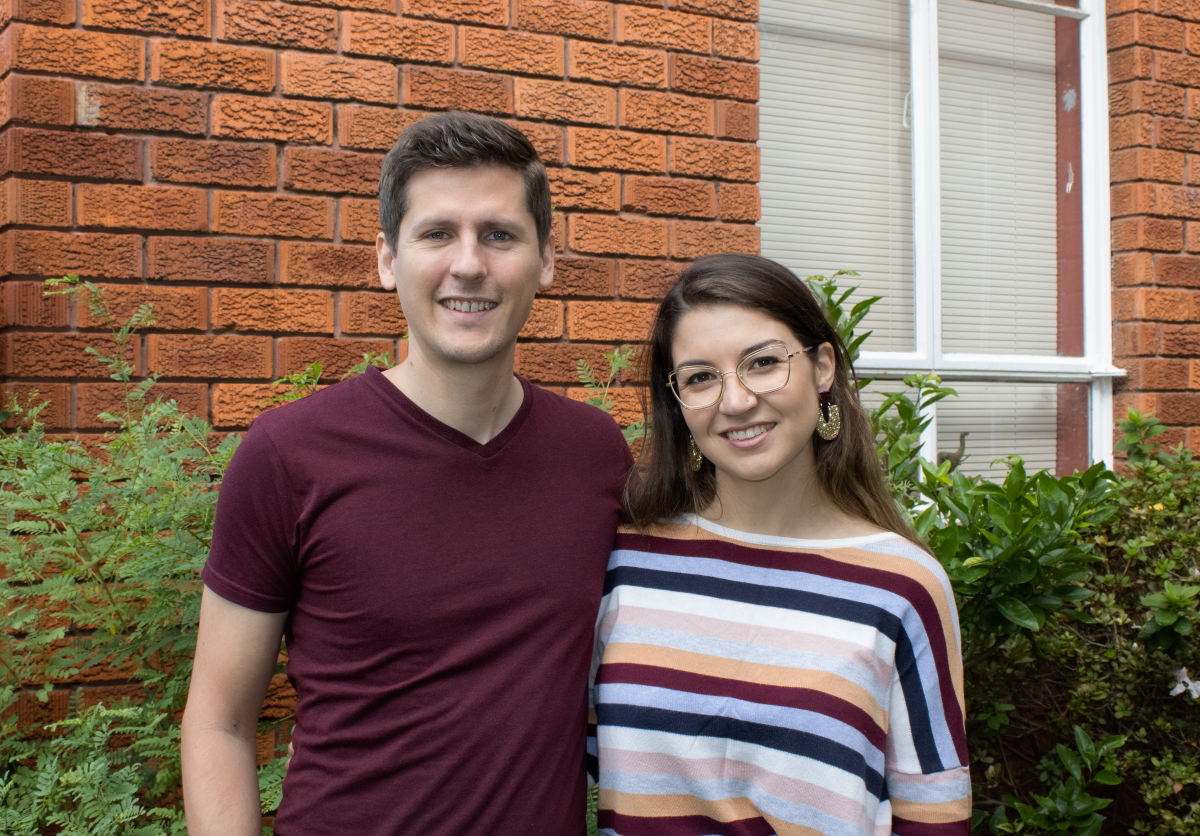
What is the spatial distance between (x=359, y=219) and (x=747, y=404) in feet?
4.97

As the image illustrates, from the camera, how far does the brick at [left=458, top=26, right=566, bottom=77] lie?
9.12 ft

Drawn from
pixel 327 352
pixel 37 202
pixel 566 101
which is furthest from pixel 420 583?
pixel 566 101

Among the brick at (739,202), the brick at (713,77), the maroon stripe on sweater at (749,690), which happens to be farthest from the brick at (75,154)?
the maroon stripe on sweater at (749,690)

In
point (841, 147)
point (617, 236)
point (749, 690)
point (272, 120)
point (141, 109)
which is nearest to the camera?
point (749, 690)

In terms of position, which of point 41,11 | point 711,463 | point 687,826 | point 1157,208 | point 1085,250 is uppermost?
point 41,11

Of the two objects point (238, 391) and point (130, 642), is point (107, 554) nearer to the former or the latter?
point (130, 642)

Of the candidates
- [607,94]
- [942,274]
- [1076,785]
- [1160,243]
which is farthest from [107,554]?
[1160,243]

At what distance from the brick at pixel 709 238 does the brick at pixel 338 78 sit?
A: 98 centimetres

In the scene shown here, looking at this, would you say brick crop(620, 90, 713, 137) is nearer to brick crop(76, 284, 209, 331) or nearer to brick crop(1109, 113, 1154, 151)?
brick crop(76, 284, 209, 331)

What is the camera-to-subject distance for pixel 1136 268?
3.87 meters

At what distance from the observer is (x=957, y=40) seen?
3916 millimetres

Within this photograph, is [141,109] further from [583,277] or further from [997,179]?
[997,179]

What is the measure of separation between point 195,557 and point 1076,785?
234 centimetres

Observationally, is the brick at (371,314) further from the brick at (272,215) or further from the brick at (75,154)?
the brick at (75,154)
